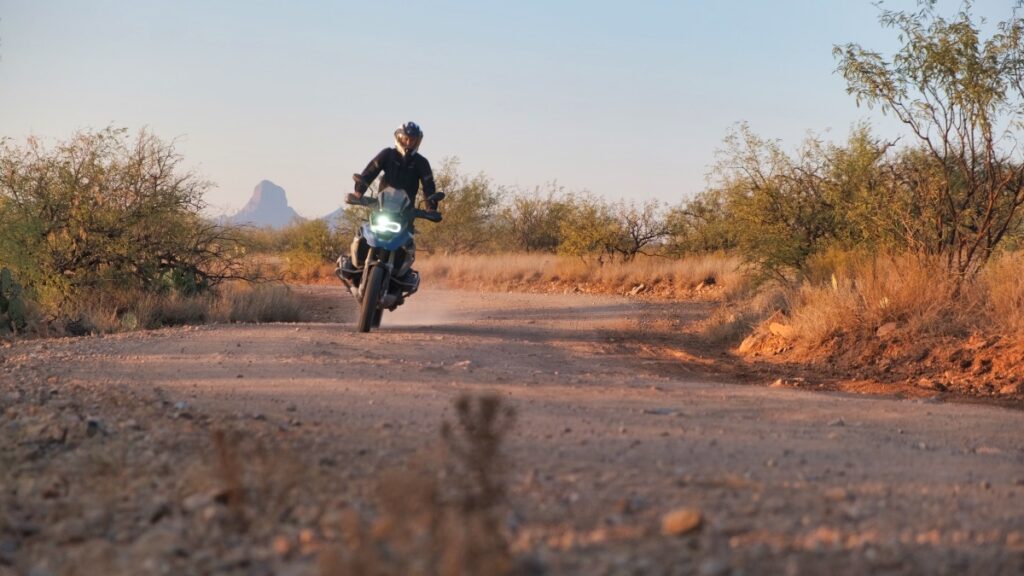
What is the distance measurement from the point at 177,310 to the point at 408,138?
563 cm

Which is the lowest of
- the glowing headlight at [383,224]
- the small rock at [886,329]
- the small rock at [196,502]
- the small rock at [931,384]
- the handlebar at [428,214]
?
the small rock at [196,502]

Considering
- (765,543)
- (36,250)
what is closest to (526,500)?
(765,543)

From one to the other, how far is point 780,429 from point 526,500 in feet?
8.11

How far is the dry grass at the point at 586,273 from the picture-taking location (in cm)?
2420

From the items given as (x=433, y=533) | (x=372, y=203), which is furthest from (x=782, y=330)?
(x=433, y=533)

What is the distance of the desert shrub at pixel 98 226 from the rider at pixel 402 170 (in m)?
6.00

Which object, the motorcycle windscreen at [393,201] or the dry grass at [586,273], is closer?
the motorcycle windscreen at [393,201]

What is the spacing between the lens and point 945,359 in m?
10.6

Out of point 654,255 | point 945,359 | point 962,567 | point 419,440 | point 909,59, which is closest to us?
point 962,567

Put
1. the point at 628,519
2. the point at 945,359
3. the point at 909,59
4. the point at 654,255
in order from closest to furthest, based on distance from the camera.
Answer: the point at 628,519, the point at 945,359, the point at 909,59, the point at 654,255

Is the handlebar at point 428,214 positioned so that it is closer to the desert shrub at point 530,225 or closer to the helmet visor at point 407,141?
the helmet visor at point 407,141

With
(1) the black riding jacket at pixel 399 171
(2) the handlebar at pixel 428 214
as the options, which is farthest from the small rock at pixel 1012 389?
(1) the black riding jacket at pixel 399 171

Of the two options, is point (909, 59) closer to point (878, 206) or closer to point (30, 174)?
point (878, 206)

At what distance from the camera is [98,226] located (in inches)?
643
